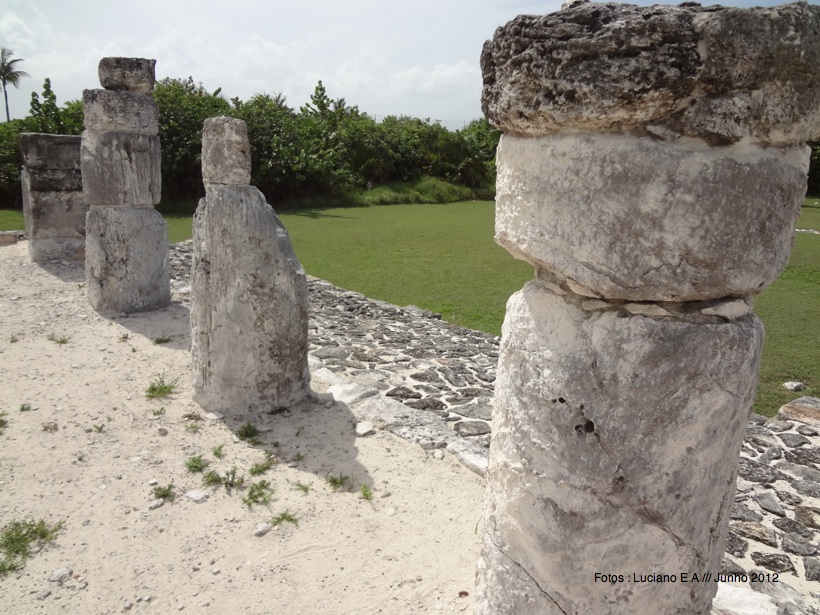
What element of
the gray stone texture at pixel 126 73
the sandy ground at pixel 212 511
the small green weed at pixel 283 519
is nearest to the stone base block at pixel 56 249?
the gray stone texture at pixel 126 73

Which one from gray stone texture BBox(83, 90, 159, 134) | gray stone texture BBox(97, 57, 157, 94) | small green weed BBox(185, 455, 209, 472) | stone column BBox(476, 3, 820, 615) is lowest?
small green weed BBox(185, 455, 209, 472)

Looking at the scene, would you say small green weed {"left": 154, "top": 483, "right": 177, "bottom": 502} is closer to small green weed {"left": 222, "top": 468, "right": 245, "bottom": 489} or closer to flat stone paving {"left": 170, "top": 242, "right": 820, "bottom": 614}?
small green weed {"left": 222, "top": 468, "right": 245, "bottom": 489}

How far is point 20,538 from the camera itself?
11.3 feet

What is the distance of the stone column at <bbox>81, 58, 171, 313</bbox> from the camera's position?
25.2ft

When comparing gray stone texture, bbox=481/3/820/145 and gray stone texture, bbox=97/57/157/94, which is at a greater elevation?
gray stone texture, bbox=97/57/157/94

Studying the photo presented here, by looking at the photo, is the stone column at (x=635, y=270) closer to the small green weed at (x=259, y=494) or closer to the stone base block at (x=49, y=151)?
the small green weed at (x=259, y=494)

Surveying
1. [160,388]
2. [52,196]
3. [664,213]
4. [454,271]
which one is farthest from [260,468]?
[52,196]

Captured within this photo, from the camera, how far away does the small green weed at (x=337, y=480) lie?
409 centimetres

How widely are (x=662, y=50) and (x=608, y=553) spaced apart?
4.82 feet

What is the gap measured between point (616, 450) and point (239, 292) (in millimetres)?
3576

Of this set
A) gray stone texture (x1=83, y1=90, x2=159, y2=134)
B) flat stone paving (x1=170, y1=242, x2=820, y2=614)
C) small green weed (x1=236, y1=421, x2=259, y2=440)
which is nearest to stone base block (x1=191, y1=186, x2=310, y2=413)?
small green weed (x1=236, y1=421, x2=259, y2=440)

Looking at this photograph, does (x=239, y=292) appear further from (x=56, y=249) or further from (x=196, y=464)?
(x=56, y=249)

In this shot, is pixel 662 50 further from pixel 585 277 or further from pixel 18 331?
pixel 18 331

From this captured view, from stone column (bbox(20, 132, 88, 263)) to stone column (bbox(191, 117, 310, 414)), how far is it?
6.66 meters
